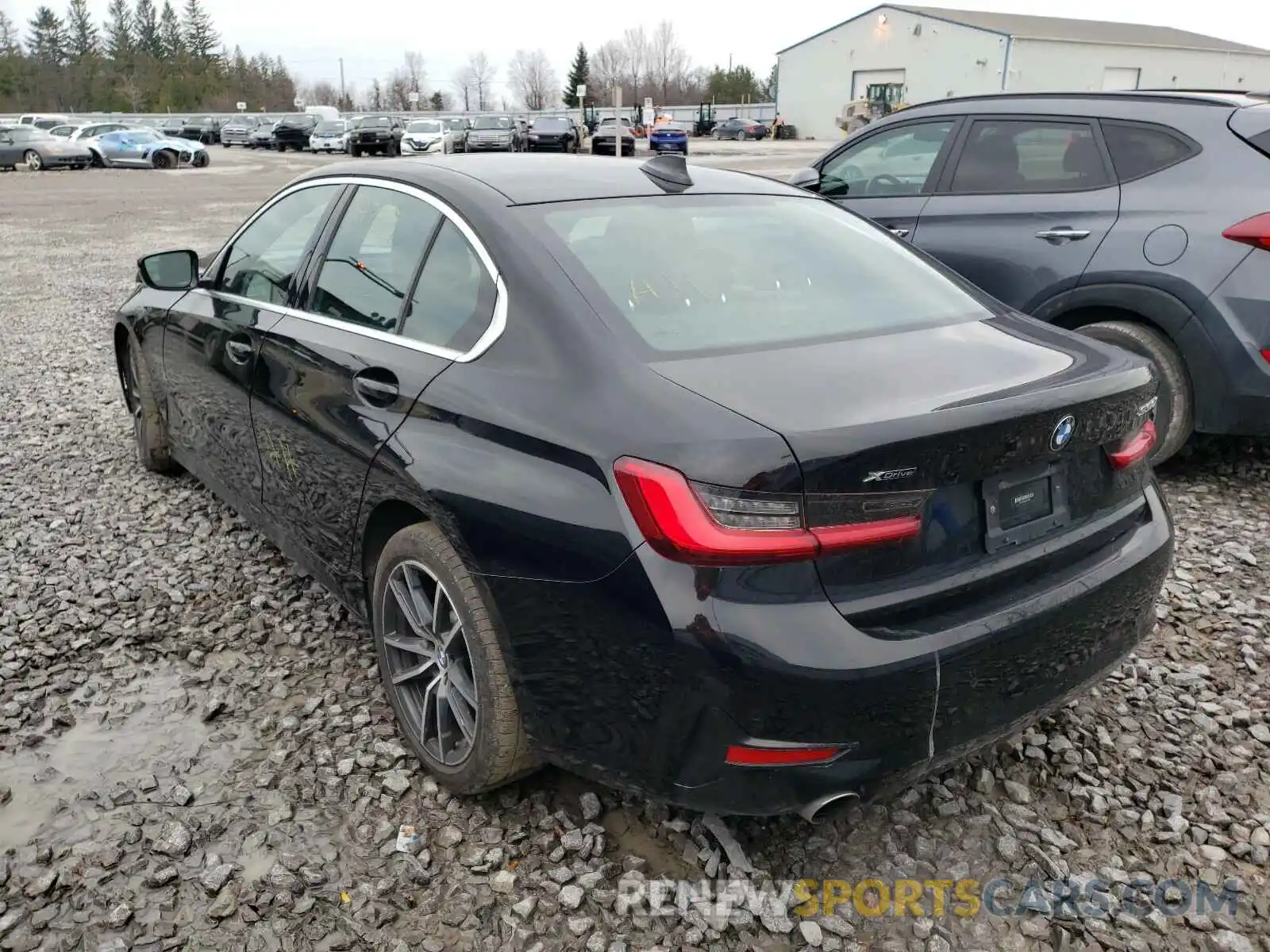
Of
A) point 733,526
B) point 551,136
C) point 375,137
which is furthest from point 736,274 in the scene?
point 375,137

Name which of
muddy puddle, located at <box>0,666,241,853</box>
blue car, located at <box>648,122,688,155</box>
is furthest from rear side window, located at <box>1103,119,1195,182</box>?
blue car, located at <box>648,122,688,155</box>

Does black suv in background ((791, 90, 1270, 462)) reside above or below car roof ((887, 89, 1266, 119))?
below

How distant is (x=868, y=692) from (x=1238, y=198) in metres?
3.42

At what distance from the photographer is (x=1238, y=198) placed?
13.7 ft

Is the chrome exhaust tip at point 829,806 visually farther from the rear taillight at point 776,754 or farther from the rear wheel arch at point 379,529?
the rear wheel arch at point 379,529

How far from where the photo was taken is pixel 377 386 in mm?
2652

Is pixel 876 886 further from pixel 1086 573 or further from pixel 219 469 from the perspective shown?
pixel 219 469

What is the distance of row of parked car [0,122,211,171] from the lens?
33812 millimetres

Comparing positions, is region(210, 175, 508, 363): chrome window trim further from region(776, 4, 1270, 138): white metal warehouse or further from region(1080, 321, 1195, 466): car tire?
region(776, 4, 1270, 138): white metal warehouse

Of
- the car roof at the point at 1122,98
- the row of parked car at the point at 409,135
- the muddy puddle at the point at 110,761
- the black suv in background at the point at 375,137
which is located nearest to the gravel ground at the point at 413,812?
the muddy puddle at the point at 110,761

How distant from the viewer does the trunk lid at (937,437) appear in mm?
1930

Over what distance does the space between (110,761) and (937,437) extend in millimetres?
2396

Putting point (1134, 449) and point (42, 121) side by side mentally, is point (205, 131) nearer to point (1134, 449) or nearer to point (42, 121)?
point (42, 121)

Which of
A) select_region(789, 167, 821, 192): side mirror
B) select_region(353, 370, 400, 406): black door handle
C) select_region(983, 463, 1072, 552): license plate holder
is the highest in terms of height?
select_region(789, 167, 821, 192): side mirror
